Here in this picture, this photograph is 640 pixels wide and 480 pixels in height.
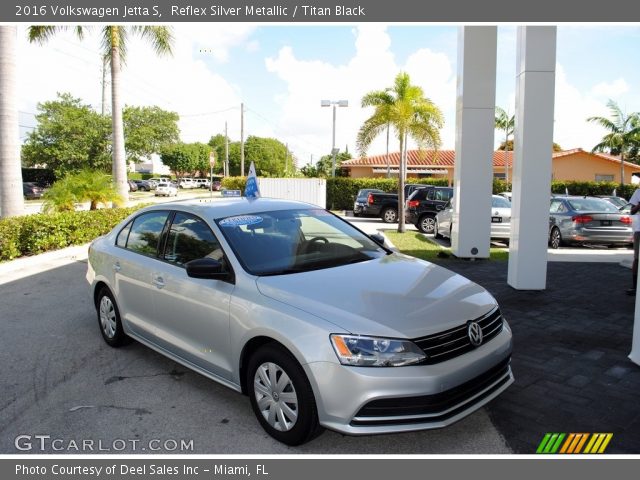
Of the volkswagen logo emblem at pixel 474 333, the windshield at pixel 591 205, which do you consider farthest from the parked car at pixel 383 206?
the volkswagen logo emblem at pixel 474 333

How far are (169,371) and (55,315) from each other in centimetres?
289

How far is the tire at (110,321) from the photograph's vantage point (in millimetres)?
5316

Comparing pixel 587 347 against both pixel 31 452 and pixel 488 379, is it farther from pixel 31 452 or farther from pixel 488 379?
pixel 31 452

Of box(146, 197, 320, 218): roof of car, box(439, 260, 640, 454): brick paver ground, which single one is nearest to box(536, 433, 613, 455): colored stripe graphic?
box(439, 260, 640, 454): brick paver ground

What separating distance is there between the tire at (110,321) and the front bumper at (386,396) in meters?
2.96

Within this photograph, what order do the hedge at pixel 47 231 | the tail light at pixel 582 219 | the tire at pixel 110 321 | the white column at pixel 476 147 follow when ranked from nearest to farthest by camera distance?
the tire at pixel 110 321, the hedge at pixel 47 231, the white column at pixel 476 147, the tail light at pixel 582 219

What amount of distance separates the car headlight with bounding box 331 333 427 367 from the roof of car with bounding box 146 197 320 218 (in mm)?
1836

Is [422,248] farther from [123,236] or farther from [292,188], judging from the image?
[292,188]

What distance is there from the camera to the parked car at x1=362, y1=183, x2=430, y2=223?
22750 millimetres

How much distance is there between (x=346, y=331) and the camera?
3.10 metres

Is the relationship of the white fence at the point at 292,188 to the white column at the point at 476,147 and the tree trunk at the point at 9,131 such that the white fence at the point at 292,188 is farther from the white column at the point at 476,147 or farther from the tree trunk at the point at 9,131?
the white column at the point at 476,147

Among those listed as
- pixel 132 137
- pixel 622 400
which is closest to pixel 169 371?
pixel 622 400

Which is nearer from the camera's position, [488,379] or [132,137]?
[488,379]

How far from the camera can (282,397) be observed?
335cm
